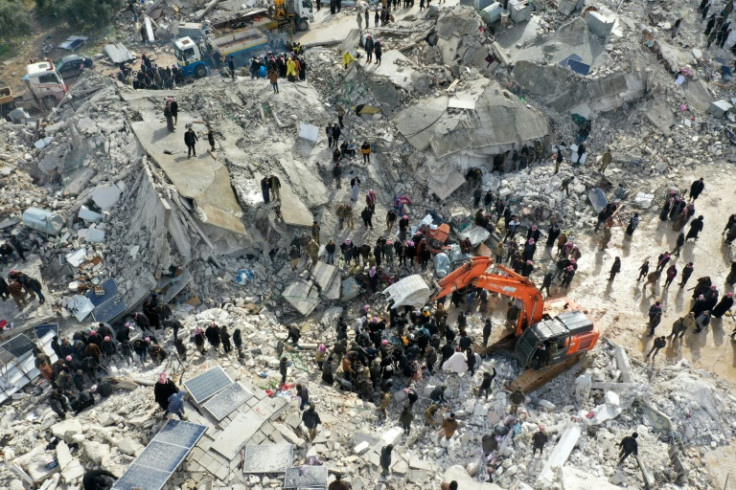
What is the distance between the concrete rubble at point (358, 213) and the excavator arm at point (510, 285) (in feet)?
3.31

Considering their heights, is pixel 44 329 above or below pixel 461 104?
below

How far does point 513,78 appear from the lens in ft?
78.2

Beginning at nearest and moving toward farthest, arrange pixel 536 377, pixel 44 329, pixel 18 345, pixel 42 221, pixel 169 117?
pixel 536 377 < pixel 18 345 < pixel 44 329 < pixel 42 221 < pixel 169 117

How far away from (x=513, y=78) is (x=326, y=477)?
57.0ft

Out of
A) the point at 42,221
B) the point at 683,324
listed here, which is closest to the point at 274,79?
the point at 42,221

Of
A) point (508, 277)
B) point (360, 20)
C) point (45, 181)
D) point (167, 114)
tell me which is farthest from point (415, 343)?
point (360, 20)

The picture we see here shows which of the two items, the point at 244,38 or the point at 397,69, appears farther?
the point at 244,38

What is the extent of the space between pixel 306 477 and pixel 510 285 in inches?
268

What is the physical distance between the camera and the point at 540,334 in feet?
48.0

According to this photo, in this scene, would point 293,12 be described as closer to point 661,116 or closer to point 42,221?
point 42,221

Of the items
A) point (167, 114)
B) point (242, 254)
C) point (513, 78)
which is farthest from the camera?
point (513, 78)

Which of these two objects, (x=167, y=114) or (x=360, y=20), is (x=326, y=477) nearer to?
(x=167, y=114)

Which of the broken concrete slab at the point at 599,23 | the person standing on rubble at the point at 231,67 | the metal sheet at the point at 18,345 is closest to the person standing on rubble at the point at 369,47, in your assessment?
the person standing on rubble at the point at 231,67

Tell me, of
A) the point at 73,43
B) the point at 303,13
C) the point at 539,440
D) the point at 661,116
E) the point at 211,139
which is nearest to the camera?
the point at 539,440
